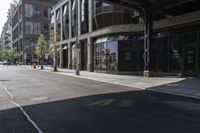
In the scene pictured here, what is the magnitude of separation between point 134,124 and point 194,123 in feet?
5.45

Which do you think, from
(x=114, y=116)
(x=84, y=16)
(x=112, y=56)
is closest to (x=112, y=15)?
(x=112, y=56)

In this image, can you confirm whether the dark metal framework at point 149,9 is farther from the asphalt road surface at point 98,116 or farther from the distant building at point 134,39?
the asphalt road surface at point 98,116

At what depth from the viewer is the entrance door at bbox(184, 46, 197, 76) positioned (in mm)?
26500

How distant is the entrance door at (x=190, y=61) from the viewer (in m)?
26.5

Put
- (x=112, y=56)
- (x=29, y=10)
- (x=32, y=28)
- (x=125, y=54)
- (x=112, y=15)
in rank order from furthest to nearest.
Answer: (x=32, y=28)
(x=29, y=10)
(x=112, y=15)
(x=112, y=56)
(x=125, y=54)

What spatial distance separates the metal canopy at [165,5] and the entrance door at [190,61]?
358cm

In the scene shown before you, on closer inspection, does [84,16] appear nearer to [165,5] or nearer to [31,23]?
[165,5]

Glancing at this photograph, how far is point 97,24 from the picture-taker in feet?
127

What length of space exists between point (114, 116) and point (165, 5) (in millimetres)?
18724

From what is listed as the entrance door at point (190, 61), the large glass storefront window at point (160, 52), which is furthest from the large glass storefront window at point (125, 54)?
the entrance door at point (190, 61)

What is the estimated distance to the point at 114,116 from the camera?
1030 centimetres

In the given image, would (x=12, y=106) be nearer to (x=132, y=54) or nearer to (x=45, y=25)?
(x=132, y=54)

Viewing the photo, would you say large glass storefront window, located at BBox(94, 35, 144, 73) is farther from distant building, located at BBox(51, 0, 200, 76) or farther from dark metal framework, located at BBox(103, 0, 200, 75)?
dark metal framework, located at BBox(103, 0, 200, 75)

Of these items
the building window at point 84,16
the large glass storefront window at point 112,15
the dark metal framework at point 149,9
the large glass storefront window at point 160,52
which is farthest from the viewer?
the building window at point 84,16
